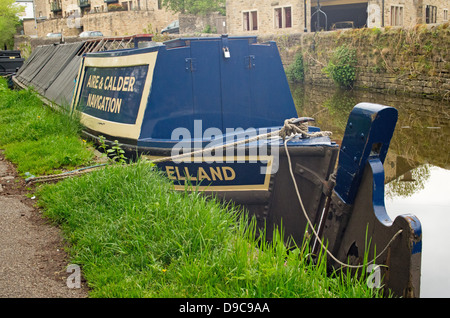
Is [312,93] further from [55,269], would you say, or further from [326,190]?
[55,269]

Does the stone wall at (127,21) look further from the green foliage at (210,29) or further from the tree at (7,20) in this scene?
the tree at (7,20)

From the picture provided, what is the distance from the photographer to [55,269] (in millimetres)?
3420

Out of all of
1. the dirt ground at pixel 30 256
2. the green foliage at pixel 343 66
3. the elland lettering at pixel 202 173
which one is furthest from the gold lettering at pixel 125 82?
the green foliage at pixel 343 66

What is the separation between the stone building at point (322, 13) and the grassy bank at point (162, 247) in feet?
89.7

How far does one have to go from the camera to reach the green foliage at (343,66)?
68.7 feet

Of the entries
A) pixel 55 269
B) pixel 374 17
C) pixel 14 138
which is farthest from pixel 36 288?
pixel 374 17

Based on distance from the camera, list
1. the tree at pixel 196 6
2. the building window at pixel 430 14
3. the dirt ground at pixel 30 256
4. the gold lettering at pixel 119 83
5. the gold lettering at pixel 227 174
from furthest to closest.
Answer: the tree at pixel 196 6 < the building window at pixel 430 14 < the gold lettering at pixel 119 83 < the gold lettering at pixel 227 174 < the dirt ground at pixel 30 256

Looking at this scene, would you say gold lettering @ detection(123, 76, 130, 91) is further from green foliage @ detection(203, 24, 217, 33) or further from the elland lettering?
green foliage @ detection(203, 24, 217, 33)

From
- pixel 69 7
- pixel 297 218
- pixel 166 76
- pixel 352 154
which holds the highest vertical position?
pixel 69 7

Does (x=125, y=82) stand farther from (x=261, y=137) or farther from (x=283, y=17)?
(x=283, y=17)

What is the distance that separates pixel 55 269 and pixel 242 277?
4.24ft

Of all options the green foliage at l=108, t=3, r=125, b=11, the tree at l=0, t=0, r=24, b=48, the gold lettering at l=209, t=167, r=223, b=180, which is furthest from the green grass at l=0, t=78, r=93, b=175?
the tree at l=0, t=0, r=24, b=48
